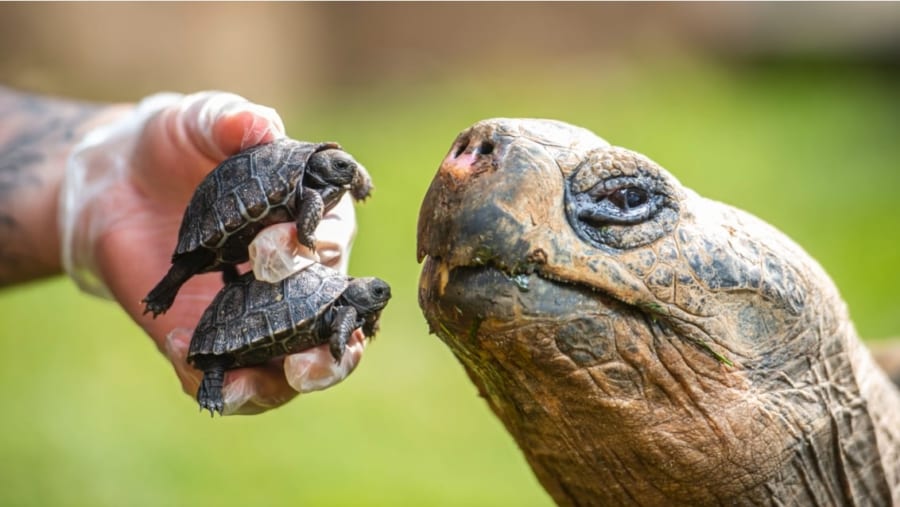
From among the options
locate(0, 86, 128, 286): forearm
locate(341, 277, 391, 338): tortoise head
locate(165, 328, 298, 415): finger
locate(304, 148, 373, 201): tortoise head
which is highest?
locate(304, 148, 373, 201): tortoise head

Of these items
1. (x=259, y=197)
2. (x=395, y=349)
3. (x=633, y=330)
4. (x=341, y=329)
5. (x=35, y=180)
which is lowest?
(x=395, y=349)

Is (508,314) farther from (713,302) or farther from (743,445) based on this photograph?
(743,445)

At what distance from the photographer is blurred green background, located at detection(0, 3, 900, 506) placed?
231 inches

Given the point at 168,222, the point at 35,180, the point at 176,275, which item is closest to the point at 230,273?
the point at 176,275

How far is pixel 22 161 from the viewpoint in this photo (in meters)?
3.88

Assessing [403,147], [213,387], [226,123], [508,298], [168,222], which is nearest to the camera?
[508,298]

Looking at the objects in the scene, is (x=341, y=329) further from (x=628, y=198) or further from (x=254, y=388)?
(x=628, y=198)

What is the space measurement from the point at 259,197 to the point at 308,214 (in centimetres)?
11

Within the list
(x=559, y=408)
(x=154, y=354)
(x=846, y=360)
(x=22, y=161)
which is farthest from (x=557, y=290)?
(x=154, y=354)

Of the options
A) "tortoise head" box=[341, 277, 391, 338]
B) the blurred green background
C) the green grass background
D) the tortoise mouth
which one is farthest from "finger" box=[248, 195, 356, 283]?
the green grass background

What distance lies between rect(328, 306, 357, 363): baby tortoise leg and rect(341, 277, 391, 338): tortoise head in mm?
29

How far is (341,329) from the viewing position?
7.38ft

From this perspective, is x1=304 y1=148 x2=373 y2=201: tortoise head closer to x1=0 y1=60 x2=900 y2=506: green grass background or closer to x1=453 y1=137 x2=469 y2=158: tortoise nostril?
x1=453 y1=137 x2=469 y2=158: tortoise nostril

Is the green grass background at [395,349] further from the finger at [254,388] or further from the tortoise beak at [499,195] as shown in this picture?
the tortoise beak at [499,195]
